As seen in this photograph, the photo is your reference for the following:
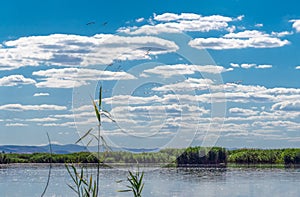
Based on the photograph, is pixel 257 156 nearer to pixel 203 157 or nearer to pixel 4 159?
pixel 203 157

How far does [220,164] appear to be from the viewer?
A: 60125 mm

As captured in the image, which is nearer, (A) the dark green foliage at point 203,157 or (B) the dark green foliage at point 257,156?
(A) the dark green foliage at point 203,157

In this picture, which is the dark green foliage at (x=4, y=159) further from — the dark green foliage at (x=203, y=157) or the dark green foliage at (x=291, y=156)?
the dark green foliage at (x=291, y=156)

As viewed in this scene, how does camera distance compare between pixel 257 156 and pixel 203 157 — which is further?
pixel 257 156

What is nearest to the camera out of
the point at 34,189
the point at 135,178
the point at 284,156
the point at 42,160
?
the point at 135,178

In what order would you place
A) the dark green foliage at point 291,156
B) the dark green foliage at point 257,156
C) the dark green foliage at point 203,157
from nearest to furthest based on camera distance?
the dark green foliage at point 203,157
the dark green foliage at point 291,156
the dark green foliage at point 257,156

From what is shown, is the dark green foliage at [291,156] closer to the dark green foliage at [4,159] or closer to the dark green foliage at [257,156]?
the dark green foliage at [257,156]

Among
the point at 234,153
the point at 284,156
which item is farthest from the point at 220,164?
the point at 284,156

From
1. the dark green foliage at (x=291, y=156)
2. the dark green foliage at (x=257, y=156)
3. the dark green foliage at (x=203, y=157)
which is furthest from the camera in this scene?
the dark green foliage at (x=257, y=156)

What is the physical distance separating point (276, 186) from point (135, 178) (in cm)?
2343

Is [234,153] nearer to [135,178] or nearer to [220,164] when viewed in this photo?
[220,164]

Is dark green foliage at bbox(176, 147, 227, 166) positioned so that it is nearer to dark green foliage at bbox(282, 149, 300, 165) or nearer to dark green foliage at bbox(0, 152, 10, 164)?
dark green foliage at bbox(282, 149, 300, 165)

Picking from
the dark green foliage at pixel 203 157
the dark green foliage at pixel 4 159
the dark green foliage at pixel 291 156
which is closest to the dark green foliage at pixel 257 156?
the dark green foliage at pixel 291 156

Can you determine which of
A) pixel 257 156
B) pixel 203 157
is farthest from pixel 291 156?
pixel 203 157
